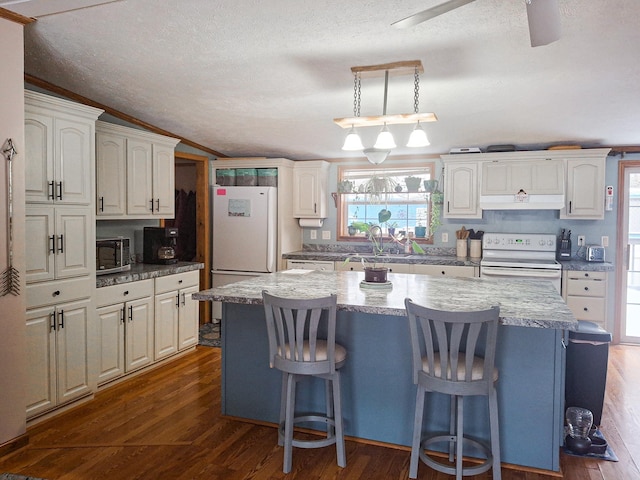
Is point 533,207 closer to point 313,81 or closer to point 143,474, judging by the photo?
point 313,81

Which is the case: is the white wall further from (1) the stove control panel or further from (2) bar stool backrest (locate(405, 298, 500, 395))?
(1) the stove control panel

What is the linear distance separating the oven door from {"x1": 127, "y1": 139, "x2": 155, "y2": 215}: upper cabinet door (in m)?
3.33

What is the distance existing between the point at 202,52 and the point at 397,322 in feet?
6.80

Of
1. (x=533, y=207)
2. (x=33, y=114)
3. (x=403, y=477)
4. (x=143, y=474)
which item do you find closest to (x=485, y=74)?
(x=533, y=207)

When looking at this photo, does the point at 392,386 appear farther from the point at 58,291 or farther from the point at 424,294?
the point at 58,291

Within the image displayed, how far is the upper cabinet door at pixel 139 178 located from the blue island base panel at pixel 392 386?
1648mm

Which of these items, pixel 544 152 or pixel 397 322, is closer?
pixel 397 322

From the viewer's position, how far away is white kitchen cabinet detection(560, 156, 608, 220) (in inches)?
189

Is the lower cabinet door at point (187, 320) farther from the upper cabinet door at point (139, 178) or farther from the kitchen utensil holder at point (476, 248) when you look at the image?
the kitchen utensil holder at point (476, 248)

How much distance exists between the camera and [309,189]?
585 cm

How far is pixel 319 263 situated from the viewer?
5.48 metres

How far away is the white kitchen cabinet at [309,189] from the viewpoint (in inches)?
229

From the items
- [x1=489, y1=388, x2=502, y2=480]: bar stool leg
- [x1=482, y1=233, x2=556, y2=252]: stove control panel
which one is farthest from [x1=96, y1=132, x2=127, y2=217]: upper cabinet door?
[x1=482, y1=233, x2=556, y2=252]: stove control panel

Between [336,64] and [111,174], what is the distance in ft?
6.85
